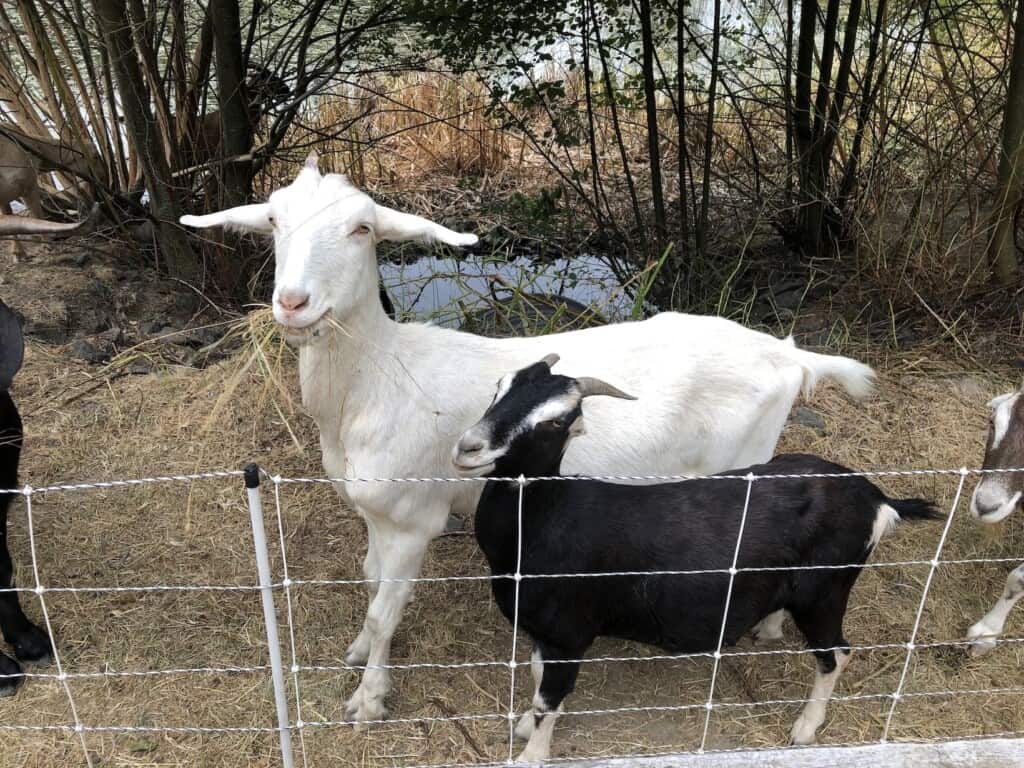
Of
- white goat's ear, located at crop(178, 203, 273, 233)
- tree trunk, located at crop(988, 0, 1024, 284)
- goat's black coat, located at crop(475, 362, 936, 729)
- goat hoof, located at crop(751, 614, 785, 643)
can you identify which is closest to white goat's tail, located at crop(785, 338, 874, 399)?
goat's black coat, located at crop(475, 362, 936, 729)

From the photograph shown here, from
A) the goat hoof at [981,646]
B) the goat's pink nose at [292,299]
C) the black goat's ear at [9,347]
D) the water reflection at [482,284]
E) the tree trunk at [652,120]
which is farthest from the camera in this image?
the tree trunk at [652,120]

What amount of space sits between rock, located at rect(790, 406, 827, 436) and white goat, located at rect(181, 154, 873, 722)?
1.38 meters

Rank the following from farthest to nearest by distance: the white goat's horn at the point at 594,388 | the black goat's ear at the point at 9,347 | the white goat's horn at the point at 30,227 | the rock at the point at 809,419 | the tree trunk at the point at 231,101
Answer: the tree trunk at the point at 231,101, the rock at the point at 809,419, the white goat's horn at the point at 30,227, the black goat's ear at the point at 9,347, the white goat's horn at the point at 594,388

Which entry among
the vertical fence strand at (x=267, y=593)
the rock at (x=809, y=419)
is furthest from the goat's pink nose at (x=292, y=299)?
the rock at (x=809, y=419)

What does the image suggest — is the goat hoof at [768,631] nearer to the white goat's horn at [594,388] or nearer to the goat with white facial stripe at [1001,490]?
the goat with white facial stripe at [1001,490]

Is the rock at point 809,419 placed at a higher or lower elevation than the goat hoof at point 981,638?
higher

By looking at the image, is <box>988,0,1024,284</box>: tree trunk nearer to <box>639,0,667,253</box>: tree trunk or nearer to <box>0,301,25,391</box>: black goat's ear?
<box>639,0,667,253</box>: tree trunk

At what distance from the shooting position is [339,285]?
2586 mm

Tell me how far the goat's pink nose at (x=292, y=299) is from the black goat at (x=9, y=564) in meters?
1.07

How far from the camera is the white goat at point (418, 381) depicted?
8.59ft

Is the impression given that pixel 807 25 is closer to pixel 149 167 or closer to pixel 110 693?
pixel 149 167

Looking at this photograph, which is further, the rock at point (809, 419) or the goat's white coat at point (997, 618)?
the rock at point (809, 419)

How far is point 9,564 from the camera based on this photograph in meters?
3.11

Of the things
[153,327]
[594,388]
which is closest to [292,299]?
[594,388]
